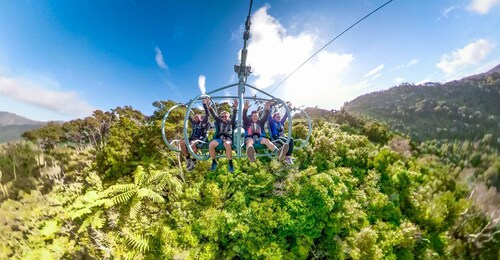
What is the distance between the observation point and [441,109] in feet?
105

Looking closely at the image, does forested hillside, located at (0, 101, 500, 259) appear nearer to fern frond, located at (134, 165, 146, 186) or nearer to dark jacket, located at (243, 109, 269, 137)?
fern frond, located at (134, 165, 146, 186)

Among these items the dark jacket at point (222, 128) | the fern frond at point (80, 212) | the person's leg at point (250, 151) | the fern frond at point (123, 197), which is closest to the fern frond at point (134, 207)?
the fern frond at point (123, 197)

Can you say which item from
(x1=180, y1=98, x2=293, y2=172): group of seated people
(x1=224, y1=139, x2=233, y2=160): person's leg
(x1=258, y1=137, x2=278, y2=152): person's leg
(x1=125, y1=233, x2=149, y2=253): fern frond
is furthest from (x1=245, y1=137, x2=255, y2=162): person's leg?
(x1=125, y1=233, x2=149, y2=253): fern frond

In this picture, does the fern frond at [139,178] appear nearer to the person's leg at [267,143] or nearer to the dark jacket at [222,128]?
the dark jacket at [222,128]

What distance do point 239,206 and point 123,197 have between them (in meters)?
4.76

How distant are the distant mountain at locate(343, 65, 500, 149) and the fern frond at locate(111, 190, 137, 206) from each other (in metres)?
23.5

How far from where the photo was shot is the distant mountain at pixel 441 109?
24375 mm

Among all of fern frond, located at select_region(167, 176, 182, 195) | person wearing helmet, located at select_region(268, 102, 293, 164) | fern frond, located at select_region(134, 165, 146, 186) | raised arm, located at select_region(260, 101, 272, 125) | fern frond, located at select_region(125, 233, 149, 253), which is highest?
raised arm, located at select_region(260, 101, 272, 125)

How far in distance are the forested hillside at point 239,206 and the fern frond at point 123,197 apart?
0.04 metres

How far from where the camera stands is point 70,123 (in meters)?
24.7

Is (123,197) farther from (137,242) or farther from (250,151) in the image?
(250,151)

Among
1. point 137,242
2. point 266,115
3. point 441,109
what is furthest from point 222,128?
point 441,109

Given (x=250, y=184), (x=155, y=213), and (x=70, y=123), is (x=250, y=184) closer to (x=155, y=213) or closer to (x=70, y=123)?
(x=155, y=213)

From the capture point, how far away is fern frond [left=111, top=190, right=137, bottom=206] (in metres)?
8.91
